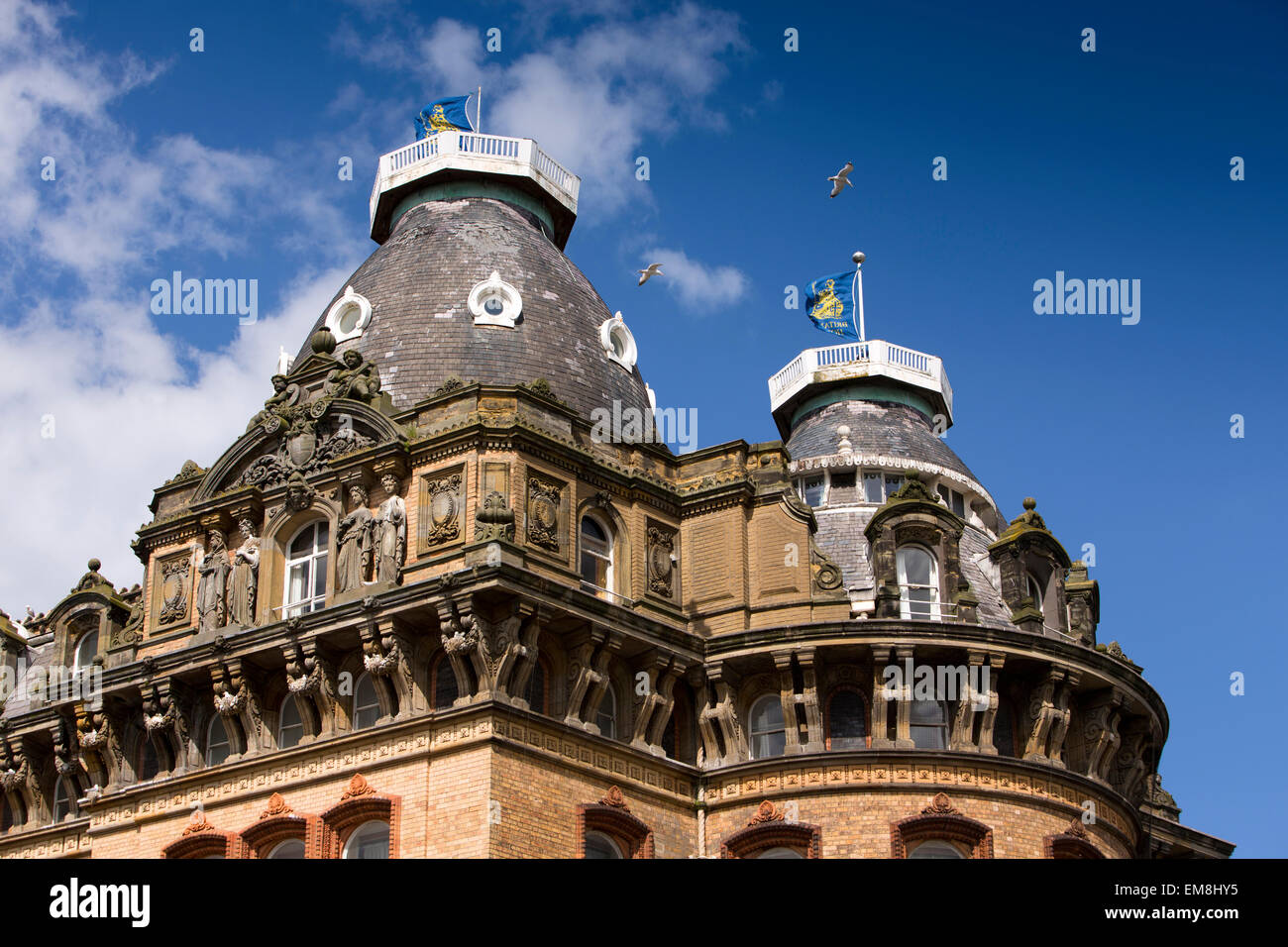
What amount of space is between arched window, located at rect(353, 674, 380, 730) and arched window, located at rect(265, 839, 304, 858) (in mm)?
2667

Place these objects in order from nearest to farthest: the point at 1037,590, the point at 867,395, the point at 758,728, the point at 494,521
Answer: the point at 494,521 → the point at 758,728 → the point at 1037,590 → the point at 867,395

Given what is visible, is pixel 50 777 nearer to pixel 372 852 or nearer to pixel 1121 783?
pixel 372 852

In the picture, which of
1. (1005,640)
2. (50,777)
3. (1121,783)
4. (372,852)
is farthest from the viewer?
(50,777)

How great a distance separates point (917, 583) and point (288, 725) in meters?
14.6

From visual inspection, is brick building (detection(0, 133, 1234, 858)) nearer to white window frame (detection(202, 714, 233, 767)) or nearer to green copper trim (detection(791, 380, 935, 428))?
white window frame (detection(202, 714, 233, 767))

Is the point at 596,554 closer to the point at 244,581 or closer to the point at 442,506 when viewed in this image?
the point at 442,506

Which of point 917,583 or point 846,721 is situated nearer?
point 846,721

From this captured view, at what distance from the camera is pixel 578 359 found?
48.4 metres

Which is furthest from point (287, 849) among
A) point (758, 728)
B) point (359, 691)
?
point (758, 728)

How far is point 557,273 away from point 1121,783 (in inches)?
738

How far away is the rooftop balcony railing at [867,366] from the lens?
193 feet

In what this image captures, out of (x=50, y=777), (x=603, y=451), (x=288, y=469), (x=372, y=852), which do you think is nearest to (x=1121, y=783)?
(x=603, y=451)

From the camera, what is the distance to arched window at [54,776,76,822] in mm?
50406

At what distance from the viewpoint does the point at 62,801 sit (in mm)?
50719
